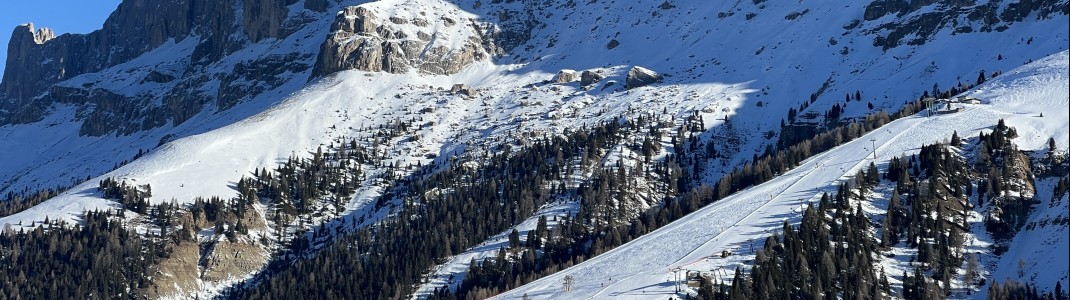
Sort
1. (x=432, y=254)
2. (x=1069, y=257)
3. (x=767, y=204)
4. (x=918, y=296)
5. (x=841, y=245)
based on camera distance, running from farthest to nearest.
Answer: (x=432, y=254) < (x=767, y=204) < (x=841, y=245) < (x=918, y=296) < (x=1069, y=257)

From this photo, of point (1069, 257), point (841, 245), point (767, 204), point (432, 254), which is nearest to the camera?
Result: point (1069, 257)

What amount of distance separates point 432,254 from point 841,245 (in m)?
66.2

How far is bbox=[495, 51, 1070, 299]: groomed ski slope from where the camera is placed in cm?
15288

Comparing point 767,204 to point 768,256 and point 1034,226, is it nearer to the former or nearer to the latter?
point 768,256

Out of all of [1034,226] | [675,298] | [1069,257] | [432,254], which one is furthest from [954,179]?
[1069,257]

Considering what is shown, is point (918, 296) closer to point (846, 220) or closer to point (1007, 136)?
point (846, 220)

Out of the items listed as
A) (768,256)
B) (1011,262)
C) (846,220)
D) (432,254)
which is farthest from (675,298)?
(432,254)

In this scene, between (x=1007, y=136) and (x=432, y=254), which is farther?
(x=432, y=254)

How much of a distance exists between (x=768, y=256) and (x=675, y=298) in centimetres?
1375

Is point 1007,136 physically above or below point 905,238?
above

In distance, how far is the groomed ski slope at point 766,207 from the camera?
153m

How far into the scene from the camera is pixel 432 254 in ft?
611

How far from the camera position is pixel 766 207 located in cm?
16950

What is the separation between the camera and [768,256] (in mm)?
146875
